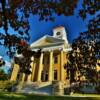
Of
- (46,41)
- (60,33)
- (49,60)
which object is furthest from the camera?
(60,33)

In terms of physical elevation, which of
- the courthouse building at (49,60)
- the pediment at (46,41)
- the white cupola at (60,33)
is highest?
the white cupola at (60,33)

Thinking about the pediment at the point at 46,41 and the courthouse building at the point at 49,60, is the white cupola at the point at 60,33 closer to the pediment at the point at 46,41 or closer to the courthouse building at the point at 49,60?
the pediment at the point at 46,41

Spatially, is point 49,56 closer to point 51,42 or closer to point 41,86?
point 51,42

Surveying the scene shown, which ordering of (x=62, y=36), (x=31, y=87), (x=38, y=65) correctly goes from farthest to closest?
(x=62, y=36) < (x=38, y=65) < (x=31, y=87)

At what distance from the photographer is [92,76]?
1273cm

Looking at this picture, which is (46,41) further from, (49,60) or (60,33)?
(60,33)

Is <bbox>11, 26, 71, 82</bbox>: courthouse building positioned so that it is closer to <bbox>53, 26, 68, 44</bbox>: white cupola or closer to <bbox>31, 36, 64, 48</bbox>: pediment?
<bbox>31, 36, 64, 48</bbox>: pediment

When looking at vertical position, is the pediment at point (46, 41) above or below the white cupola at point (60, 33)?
below

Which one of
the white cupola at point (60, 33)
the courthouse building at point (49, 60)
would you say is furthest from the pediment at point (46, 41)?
the white cupola at point (60, 33)

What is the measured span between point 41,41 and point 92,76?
4276cm

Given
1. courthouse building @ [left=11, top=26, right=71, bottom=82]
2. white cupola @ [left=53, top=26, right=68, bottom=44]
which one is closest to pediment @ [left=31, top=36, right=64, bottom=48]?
courthouse building @ [left=11, top=26, right=71, bottom=82]

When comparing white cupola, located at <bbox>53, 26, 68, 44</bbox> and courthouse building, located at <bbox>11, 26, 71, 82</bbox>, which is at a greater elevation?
white cupola, located at <bbox>53, 26, 68, 44</bbox>

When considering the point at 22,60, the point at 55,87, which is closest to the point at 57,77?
the point at 55,87

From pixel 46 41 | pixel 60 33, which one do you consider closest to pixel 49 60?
pixel 46 41
